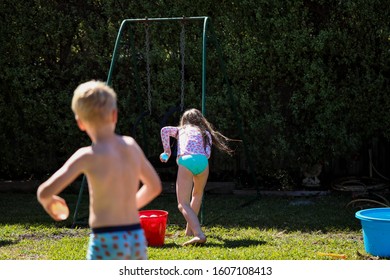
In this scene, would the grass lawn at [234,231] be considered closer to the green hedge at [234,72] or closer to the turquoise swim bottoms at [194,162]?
the turquoise swim bottoms at [194,162]

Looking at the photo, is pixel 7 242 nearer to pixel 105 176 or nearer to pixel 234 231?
pixel 234 231

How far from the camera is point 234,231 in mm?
6496

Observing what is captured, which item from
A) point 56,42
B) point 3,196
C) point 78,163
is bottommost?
point 3,196

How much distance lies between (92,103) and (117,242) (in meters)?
0.65

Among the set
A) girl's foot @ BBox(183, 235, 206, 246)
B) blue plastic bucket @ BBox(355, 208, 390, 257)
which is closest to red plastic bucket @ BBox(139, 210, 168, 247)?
girl's foot @ BBox(183, 235, 206, 246)

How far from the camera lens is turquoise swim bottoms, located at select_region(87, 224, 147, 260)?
319 cm

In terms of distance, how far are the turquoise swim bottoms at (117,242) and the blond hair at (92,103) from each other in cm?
52

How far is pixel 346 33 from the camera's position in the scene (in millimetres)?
8336

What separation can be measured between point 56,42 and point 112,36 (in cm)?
78

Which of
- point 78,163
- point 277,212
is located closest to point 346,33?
point 277,212

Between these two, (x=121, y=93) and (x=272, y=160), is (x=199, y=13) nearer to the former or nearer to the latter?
(x=121, y=93)

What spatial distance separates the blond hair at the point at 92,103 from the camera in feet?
10.2

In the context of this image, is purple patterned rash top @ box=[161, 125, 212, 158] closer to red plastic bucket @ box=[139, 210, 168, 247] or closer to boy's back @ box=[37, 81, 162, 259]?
red plastic bucket @ box=[139, 210, 168, 247]

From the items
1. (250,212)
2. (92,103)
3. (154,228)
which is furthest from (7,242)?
(92,103)
